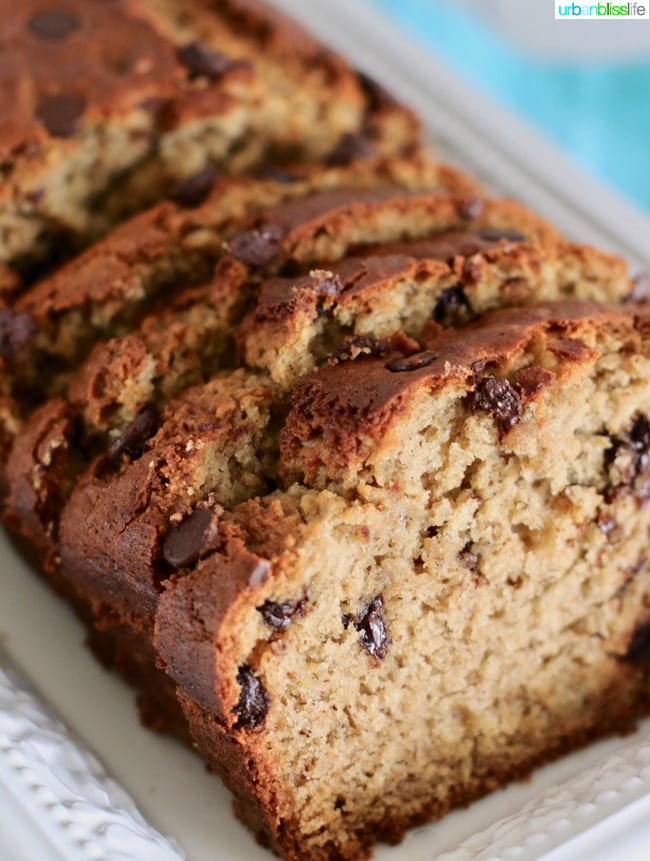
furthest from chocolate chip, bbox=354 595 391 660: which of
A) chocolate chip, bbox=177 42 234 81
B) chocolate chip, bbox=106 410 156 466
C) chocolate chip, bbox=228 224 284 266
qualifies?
chocolate chip, bbox=177 42 234 81

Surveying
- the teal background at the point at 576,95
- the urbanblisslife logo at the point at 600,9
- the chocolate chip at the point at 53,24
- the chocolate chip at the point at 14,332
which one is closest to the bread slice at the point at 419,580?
the chocolate chip at the point at 14,332

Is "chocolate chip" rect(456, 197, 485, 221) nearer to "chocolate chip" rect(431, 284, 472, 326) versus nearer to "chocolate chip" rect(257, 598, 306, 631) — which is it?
"chocolate chip" rect(431, 284, 472, 326)

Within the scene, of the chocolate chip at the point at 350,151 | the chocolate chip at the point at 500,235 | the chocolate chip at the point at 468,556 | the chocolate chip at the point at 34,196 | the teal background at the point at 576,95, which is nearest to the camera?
the chocolate chip at the point at 468,556

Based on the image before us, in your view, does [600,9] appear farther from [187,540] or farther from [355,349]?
[187,540]

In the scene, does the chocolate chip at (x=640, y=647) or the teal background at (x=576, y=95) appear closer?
the chocolate chip at (x=640, y=647)

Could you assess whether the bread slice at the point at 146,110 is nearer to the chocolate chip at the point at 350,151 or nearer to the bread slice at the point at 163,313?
the chocolate chip at the point at 350,151

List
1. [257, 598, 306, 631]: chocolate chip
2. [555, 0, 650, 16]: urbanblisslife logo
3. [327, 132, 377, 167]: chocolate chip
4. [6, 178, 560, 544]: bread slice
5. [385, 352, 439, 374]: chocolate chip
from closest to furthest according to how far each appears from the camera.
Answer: [257, 598, 306, 631]: chocolate chip → [385, 352, 439, 374]: chocolate chip → [6, 178, 560, 544]: bread slice → [327, 132, 377, 167]: chocolate chip → [555, 0, 650, 16]: urbanblisslife logo
